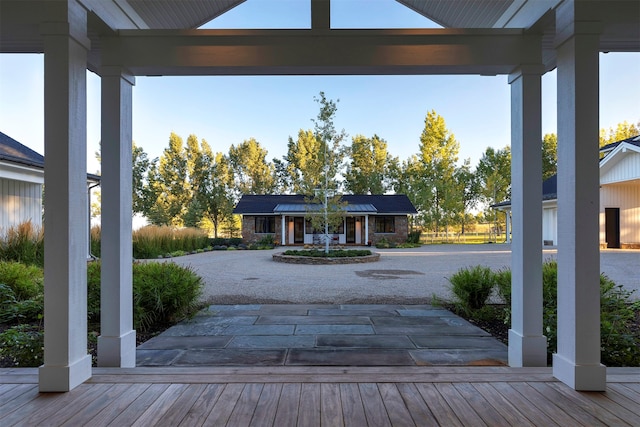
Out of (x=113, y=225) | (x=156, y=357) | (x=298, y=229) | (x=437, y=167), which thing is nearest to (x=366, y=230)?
(x=298, y=229)

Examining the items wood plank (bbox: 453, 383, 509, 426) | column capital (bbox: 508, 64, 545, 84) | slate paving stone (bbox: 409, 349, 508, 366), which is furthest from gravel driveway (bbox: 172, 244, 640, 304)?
column capital (bbox: 508, 64, 545, 84)

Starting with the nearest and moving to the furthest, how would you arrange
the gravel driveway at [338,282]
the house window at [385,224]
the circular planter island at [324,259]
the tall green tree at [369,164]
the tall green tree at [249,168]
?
the gravel driveway at [338,282] → the circular planter island at [324,259] → the house window at [385,224] → the tall green tree at [249,168] → the tall green tree at [369,164]

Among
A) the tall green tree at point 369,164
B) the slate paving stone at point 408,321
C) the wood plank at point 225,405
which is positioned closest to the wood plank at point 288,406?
the wood plank at point 225,405

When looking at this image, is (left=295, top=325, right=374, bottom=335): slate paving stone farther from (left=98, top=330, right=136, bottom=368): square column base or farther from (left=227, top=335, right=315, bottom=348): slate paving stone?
(left=98, top=330, right=136, bottom=368): square column base

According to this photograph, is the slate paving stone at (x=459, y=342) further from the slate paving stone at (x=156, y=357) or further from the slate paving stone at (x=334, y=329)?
the slate paving stone at (x=156, y=357)

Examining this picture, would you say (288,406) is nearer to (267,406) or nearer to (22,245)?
(267,406)

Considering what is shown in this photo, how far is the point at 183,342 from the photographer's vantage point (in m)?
4.21

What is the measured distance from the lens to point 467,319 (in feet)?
17.4

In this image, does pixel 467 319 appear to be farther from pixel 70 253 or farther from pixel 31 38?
pixel 31 38

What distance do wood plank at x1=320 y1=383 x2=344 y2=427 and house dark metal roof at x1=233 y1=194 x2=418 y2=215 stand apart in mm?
19744

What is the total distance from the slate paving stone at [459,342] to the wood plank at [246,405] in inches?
84.2

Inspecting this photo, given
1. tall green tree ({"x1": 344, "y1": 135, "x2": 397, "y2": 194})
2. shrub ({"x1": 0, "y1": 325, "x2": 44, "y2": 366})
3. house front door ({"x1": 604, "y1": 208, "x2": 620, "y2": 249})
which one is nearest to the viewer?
shrub ({"x1": 0, "y1": 325, "x2": 44, "y2": 366})

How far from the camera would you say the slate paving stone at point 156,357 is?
3549mm

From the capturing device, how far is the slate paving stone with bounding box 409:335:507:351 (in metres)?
4.02
